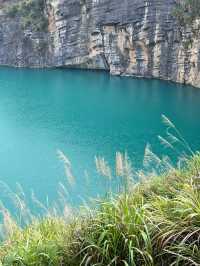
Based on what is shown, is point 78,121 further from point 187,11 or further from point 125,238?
point 125,238

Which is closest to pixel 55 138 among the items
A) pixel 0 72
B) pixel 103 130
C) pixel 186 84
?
pixel 103 130

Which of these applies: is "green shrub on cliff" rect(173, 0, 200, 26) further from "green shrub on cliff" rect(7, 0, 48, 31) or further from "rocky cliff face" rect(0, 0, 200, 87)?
"green shrub on cliff" rect(7, 0, 48, 31)

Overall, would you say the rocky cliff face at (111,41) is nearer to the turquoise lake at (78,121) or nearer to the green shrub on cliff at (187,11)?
the green shrub on cliff at (187,11)

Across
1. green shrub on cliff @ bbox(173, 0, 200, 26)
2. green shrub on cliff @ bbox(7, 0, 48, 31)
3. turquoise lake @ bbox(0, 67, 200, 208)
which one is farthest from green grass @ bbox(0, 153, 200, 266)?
green shrub on cliff @ bbox(7, 0, 48, 31)

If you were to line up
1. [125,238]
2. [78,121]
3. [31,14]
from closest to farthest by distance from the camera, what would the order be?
[125,238] < [78,121] < [31,14]

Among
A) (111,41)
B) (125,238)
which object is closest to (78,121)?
(111,41)

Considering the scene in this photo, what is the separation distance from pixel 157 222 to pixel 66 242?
0.84 metres

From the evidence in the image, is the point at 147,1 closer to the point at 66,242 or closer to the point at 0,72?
the point at 0,72

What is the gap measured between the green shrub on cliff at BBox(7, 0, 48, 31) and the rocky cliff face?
2.02 ft

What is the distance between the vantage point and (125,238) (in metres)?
A: 3.81

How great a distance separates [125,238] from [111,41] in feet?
128

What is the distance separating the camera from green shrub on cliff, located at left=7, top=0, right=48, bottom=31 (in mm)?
46844

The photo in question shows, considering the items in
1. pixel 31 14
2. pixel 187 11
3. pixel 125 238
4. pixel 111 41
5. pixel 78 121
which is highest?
pixel 31 14

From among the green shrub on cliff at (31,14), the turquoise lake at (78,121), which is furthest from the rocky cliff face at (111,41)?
the turquoise lake at (78,121)
